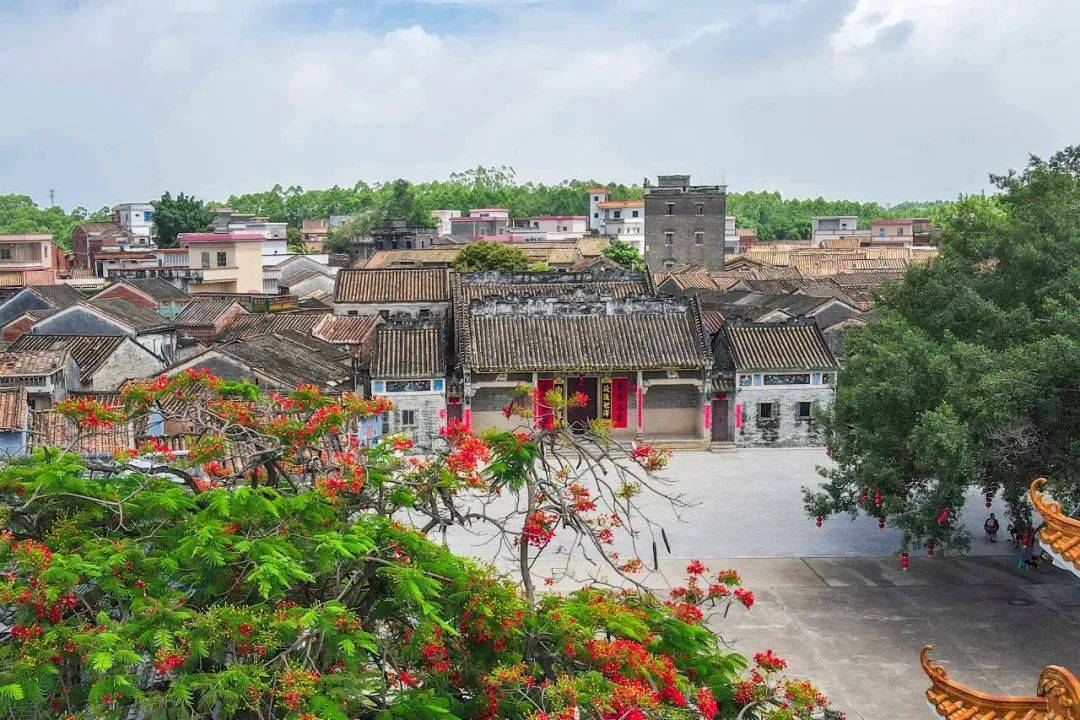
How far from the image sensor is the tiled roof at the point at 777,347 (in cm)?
2578

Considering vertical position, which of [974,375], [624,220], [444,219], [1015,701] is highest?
[444,219]

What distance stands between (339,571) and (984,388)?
9.35 meters

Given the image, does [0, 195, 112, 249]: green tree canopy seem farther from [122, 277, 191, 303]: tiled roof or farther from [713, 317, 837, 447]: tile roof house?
[713, 317, 837, 447]: tile roof house

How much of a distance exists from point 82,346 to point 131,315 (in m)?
6.22

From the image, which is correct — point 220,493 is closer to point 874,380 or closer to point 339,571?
point 339,571

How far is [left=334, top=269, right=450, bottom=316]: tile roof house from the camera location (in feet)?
120

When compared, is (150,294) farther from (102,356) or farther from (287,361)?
(287,361)

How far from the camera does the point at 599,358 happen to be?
84.9 ft

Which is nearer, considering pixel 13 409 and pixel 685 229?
pixel 13 409

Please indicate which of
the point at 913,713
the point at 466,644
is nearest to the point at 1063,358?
the point at 913,713

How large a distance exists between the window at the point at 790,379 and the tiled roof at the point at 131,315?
53.0 ft

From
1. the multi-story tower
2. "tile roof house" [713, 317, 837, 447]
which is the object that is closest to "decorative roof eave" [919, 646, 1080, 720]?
"tile roof house" [713, 317, 837, 447]

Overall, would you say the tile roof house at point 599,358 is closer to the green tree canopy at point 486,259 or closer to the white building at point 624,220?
the green tree canopy at point 486,259

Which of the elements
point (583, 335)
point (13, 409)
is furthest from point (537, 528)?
point (583, 335)
